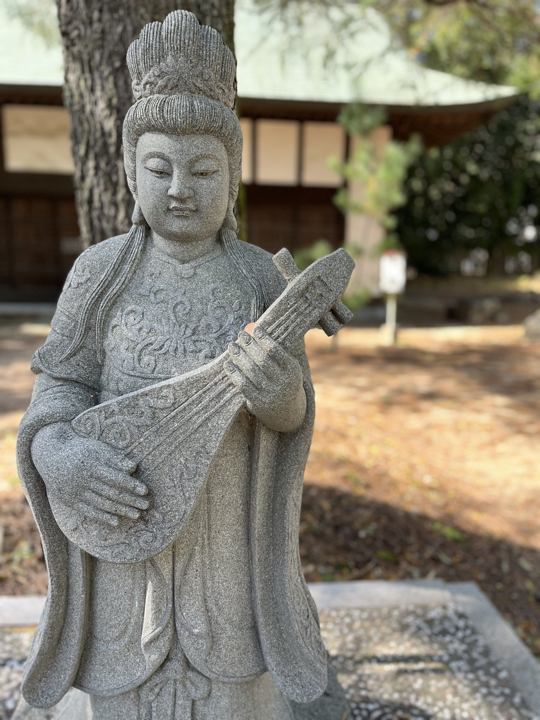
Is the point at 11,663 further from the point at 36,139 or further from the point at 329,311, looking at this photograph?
the point at 36,139

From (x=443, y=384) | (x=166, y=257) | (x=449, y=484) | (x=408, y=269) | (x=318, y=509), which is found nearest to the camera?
(x=166, y=257)

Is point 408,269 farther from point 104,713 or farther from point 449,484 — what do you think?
point 104,713

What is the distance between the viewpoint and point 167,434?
1466 mm

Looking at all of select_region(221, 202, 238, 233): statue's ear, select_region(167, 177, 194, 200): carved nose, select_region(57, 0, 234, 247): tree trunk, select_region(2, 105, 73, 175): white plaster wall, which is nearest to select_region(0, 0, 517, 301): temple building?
select_region(2, 105, 73, 175): white plaster wall

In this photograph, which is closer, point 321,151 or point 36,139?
point 36,139

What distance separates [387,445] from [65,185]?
27.6ft

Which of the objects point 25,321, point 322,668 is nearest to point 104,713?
point 322,668

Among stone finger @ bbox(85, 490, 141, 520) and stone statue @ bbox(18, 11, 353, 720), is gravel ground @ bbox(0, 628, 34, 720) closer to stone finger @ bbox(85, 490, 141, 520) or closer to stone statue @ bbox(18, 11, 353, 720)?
stone statue @ bbox(18, 11, 353, 720)

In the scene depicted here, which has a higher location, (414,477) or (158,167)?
(158,167)

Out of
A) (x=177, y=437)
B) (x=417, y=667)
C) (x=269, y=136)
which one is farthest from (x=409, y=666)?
(x=269, y=136)

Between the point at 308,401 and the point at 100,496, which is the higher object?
the point at 308,401

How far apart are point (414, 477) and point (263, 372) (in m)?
3.89

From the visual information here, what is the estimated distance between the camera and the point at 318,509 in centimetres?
420

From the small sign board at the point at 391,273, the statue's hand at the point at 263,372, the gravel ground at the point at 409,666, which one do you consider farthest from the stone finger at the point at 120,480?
the small sign board at the point at 391,273
